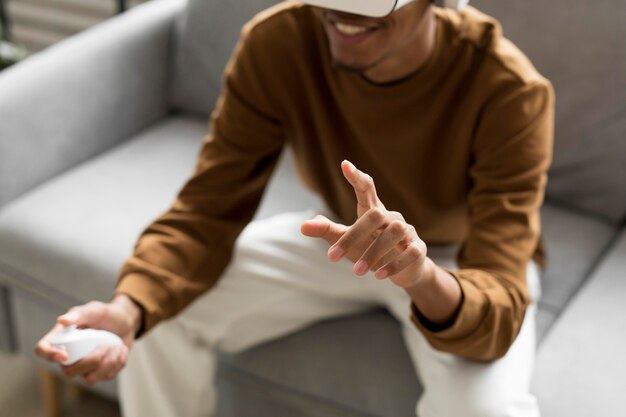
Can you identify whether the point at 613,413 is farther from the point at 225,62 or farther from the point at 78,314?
the point at 225,62

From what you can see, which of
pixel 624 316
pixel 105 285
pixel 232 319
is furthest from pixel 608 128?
pixel 105 285

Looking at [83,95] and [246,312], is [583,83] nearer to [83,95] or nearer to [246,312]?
[246,312]

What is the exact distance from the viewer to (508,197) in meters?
1.29

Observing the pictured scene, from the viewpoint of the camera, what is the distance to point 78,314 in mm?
1167

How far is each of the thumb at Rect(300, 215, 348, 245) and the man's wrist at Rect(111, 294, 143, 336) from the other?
0.40 metres

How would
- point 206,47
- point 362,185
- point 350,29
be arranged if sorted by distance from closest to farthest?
1. point 362,185
2. point 350,29
3. point 206,47

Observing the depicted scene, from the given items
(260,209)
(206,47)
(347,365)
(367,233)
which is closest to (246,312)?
(347,365)

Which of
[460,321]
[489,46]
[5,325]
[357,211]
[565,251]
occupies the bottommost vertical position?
[5,325]

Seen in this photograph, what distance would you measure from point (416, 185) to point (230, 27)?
26.5 inches

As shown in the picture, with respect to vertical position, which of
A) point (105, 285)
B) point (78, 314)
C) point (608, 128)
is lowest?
point (105, 285)

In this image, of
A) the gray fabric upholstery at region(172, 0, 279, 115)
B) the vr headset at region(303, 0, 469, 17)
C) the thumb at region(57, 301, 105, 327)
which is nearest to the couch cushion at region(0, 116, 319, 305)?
the gray fabric upholstery at region(172, 0, 279, 115)

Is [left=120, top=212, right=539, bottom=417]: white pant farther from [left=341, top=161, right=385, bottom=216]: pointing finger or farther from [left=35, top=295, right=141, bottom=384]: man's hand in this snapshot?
[left=341, top=161, right=385, bottom=216]: pointing finger

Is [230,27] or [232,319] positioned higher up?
[230,27]

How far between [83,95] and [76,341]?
849 millimetres
